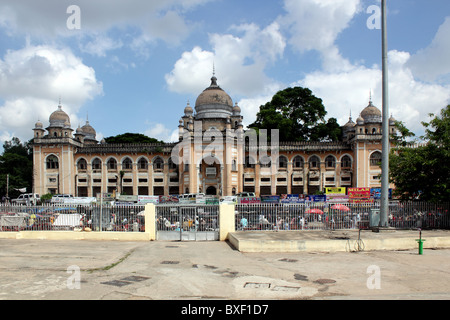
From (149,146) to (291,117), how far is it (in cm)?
1927

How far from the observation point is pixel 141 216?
16875 mm

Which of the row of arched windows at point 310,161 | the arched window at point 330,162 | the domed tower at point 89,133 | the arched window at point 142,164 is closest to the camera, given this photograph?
the row of arched windows at point 310,161

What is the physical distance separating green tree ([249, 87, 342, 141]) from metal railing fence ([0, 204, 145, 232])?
1258 inches

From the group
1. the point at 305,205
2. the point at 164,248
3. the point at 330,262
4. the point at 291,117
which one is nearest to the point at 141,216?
the point at 164,248

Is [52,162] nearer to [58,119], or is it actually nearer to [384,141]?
[58,119]

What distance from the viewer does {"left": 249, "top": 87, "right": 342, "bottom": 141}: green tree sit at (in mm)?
47344

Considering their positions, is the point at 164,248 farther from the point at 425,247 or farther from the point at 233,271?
the point at 425,247

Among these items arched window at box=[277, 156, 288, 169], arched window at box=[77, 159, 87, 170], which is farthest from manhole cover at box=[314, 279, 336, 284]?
arched window at box=[77, 159, 87, 170]

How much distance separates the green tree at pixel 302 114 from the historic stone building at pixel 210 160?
3.67 m

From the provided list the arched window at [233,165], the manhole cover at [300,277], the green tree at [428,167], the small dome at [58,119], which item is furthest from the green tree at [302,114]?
the manhole cover at [300,277]

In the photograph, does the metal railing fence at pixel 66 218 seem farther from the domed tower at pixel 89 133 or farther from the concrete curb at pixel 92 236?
the domed tower at pixel 89 133

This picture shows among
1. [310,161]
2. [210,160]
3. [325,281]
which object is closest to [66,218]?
[325,281]

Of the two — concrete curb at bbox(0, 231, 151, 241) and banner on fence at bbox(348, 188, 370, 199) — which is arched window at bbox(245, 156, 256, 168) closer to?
banner on fence at bbox(348, 188, 370, 199)

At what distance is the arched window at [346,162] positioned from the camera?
41513mm
